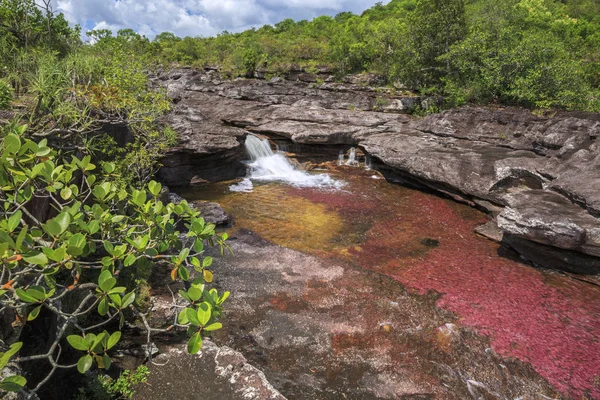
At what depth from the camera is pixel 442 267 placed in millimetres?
9953

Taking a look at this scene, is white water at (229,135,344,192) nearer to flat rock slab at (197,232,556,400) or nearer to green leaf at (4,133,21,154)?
flat rock slab at (197,232,556,400)

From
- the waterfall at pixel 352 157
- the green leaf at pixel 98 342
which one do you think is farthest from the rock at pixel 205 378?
the waterfall at pixel 352 157

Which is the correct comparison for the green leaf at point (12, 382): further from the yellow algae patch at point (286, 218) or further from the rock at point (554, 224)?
the rock at point (554, 224)

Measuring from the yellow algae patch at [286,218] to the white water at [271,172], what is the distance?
1.80 metres

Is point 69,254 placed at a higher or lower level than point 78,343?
higher

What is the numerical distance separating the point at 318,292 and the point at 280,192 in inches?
320

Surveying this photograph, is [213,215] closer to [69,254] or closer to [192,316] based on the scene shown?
[69,254]

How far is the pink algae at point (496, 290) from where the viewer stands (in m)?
6.86

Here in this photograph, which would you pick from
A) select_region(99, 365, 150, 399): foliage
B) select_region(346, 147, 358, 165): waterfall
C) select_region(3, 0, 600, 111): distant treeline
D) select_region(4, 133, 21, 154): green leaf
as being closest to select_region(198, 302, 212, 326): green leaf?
select_region(4, 133, 21, 154): green leaf

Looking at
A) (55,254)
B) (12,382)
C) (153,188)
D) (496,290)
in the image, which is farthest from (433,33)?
(12,382)

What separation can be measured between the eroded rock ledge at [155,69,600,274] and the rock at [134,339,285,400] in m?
8.62

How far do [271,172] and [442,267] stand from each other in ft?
38.1

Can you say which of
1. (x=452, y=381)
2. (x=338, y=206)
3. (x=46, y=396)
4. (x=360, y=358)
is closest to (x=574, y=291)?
(x=452, y=381)

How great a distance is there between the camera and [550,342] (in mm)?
7242
